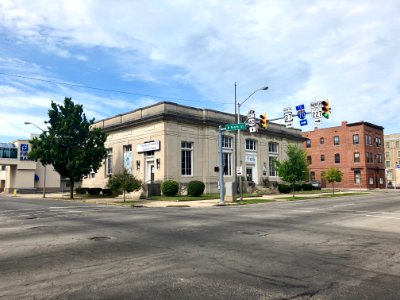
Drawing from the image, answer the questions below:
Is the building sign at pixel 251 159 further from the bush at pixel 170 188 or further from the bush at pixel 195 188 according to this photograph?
the bush at pixel 170 188

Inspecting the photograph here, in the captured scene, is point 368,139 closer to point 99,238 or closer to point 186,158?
point 186,158

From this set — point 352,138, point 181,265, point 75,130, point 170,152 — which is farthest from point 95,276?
point 352,138

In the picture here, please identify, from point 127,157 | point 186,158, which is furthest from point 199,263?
point 127,157

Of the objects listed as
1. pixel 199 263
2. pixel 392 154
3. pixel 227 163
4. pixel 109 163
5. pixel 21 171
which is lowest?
pixel 199 263

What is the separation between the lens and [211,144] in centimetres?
4072

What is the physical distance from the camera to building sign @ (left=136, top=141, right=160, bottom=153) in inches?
1457

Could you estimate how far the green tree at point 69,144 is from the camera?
36094mm

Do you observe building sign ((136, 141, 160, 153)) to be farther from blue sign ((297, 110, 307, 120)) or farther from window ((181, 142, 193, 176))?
blue sign ((297, 110, 307, 120))

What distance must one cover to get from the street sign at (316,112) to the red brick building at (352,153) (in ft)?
153

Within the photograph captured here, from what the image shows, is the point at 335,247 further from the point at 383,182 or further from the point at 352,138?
the point at 383,182

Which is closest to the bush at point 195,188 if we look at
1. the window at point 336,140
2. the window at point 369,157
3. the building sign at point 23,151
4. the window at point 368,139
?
the building sign at point 23,151

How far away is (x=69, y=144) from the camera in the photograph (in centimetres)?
3731

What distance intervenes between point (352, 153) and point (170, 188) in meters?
48.0

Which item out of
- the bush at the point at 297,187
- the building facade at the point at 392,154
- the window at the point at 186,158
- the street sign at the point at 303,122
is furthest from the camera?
the building facade at the point at 392,154
